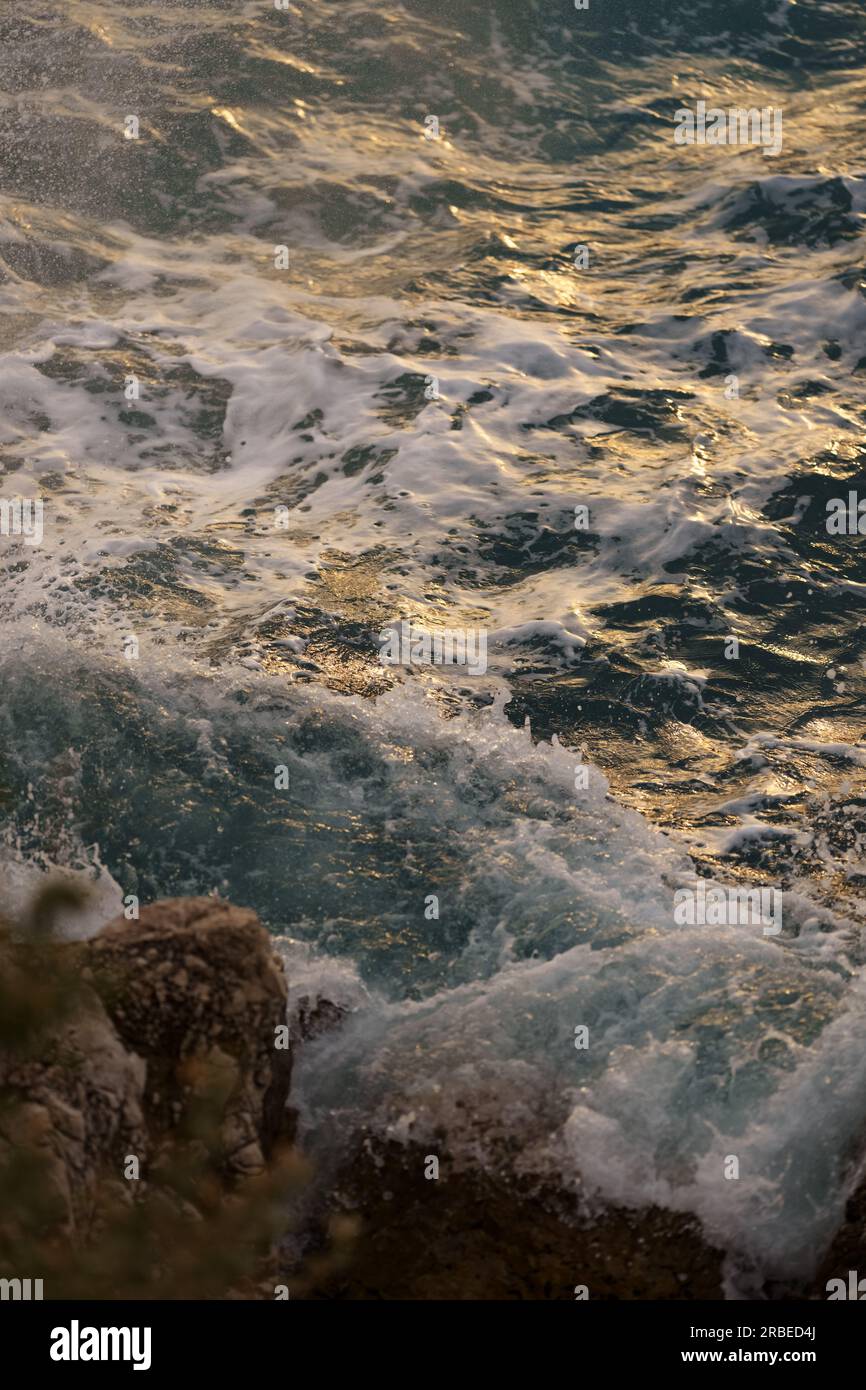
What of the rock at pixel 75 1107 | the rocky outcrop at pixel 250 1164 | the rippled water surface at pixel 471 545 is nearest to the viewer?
the rock at pixel 75 1107

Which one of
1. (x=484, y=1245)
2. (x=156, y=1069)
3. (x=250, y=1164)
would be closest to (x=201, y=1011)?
(x=156, y=1069)

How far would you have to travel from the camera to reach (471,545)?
30.2 feet

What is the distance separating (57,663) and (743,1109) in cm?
403

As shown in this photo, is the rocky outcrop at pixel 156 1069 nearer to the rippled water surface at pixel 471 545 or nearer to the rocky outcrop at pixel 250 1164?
the rocky outcrop at pixel 250 1164

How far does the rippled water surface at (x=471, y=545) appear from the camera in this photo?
577 cm

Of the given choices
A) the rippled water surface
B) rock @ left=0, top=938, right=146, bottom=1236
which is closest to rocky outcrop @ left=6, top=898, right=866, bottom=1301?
rock @ left=0, top=938, right=146, bottom=1236

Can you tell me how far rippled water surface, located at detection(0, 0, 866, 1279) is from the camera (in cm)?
577

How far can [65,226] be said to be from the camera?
12820 mm

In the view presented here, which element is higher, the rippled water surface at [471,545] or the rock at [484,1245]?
the rippled water surface at [471,545]

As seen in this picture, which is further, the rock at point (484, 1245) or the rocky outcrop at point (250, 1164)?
the rock at point (484, 1245)

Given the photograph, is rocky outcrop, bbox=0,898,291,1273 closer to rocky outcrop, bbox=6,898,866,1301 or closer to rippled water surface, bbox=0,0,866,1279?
rocky outcrop, bbox=6,898,866,1301

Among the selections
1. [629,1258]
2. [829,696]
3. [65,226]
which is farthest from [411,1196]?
[65,226]

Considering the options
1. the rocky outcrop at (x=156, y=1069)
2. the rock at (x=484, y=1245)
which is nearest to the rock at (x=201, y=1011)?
the rocky outcrop at (x=156, y=1069)

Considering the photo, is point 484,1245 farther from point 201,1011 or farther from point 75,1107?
point 75,1107
